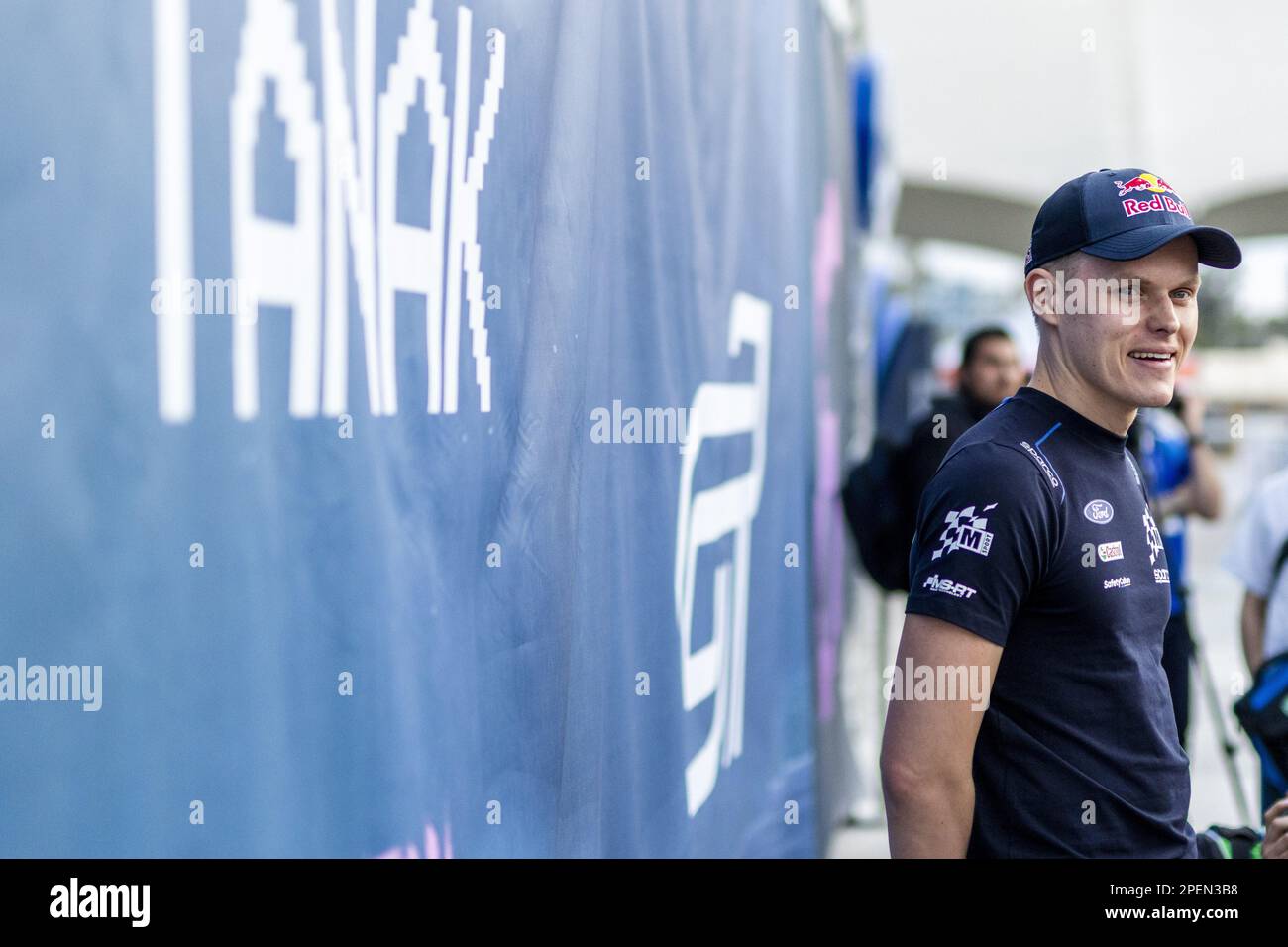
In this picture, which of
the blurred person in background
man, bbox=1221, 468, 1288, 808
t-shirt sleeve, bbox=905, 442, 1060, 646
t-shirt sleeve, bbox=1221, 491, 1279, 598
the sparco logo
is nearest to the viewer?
t-shirt sleeve, bbox=905, 442, 1060, 646

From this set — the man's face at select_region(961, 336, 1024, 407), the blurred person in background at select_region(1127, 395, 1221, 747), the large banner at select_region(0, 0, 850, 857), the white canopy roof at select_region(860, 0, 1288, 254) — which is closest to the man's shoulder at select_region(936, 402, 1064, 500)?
the large banner at select_region(0, 0, 850, 857)

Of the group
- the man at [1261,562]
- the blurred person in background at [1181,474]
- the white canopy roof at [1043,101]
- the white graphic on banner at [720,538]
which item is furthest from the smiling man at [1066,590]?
Result: the white canopy roof at [1043,101]

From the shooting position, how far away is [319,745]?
141 cm

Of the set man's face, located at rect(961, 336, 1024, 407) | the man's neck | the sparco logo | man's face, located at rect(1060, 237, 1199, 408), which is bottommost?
the sparco logo

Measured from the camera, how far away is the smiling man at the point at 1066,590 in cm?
181

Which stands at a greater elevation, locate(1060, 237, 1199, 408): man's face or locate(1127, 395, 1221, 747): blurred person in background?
locate(1060, 237, 1199, 408): man's face

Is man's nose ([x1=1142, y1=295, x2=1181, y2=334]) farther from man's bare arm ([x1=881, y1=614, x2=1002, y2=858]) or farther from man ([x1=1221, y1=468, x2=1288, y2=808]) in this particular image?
man ([x1=1221, y1=468, x2=1288, y2=808])

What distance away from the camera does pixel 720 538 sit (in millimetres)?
3152

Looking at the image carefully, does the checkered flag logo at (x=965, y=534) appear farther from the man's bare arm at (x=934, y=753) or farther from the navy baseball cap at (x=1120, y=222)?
the navy baseball cap at (x=1120, y=222)

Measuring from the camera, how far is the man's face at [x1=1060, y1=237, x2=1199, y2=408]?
2010 mm

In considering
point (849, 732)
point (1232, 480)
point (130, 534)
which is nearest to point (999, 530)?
point (130, 534)

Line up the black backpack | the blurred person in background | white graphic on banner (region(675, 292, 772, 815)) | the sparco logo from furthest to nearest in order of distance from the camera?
the black backpack → the blurred person in background → white graphic on banner (region(675, 292, 772, 815)) → the sparco logo

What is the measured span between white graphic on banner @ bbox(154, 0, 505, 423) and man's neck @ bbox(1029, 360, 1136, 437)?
2.68ft
